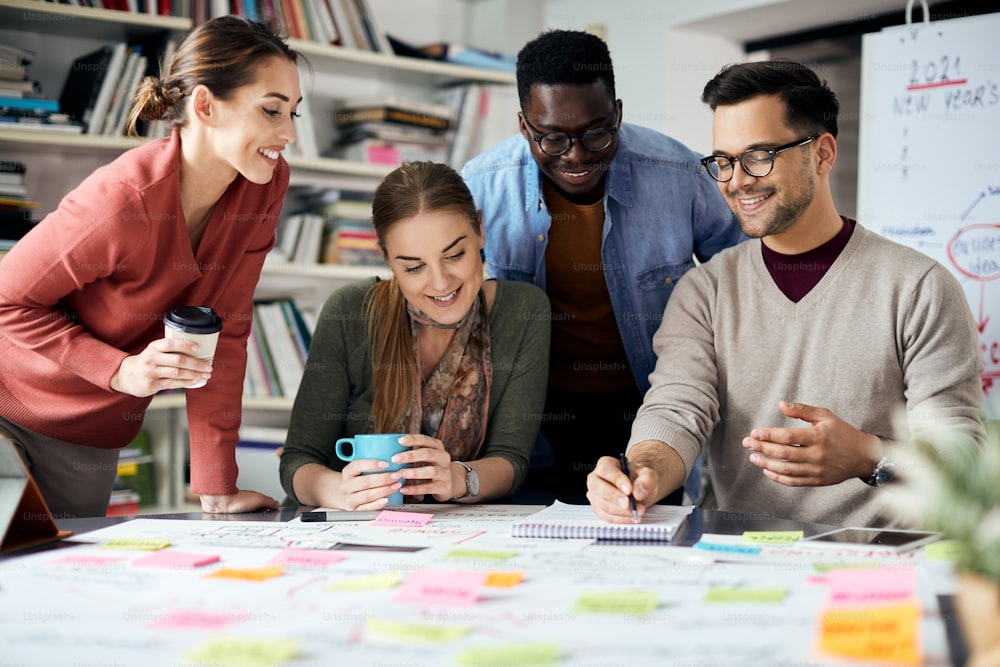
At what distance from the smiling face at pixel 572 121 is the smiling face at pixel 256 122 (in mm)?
521

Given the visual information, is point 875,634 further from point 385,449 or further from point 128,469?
point 128,469

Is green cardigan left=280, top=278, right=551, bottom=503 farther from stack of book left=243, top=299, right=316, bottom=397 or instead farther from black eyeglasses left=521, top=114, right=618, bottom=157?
stack of book left=243, top=299, right=316, bottom=397

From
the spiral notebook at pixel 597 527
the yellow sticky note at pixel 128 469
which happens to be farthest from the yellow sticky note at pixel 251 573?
the yellow sticky note at pixel 128 469

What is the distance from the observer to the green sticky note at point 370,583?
1110mm

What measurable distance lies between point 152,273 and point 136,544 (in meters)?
0.56

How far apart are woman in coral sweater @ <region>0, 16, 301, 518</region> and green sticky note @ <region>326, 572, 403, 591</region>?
52 centimetres

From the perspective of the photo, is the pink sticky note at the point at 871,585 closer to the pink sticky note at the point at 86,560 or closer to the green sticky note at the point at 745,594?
the green sticky note at the point at 745,594

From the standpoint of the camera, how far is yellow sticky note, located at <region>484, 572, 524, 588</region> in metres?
1.11

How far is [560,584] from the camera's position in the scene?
43.9 inches

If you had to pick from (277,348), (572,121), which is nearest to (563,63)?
(572,121)

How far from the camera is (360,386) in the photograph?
1879 mm

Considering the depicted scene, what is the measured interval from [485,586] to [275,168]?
1092mm

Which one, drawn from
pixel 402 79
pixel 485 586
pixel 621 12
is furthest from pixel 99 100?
pixel 485 586

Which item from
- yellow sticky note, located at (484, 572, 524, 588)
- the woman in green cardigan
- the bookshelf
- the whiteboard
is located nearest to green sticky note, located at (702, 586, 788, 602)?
yellow sticky note, located at (484, 572, 524, 588)
